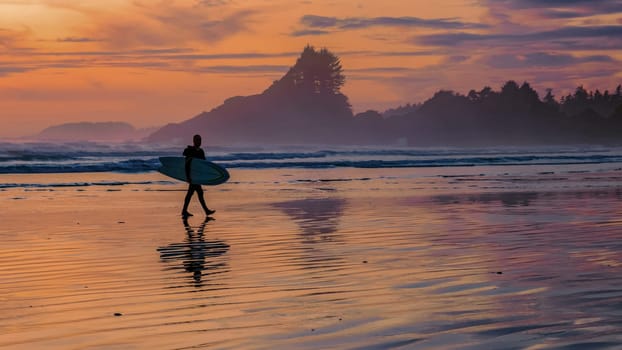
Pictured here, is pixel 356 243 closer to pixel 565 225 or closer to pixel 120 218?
pixel 565 225

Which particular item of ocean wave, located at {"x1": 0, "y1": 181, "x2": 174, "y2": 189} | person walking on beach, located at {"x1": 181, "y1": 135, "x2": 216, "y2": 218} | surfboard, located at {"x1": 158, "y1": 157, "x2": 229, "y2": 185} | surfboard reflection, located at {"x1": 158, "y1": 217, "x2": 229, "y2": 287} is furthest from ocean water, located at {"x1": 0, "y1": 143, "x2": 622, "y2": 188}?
surfboard reflection, located at {"x1": 158, "y1": 217, "x2": 229, "y2": 287}

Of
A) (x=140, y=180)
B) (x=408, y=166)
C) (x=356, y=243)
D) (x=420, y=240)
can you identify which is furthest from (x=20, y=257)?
(x=408, y=166)

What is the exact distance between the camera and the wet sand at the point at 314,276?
7859 millimetres

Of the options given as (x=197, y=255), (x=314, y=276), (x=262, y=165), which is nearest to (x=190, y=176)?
(x=197, y=255)

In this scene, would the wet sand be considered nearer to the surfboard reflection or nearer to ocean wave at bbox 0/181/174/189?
the surfboard reflection

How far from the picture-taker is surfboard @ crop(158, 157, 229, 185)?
23814 mm

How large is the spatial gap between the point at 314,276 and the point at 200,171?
1333 centimetres

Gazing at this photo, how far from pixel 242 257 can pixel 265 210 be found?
30.5 feet

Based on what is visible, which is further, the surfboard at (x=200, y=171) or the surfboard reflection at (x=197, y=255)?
the surfboard at (x=200, y=171)

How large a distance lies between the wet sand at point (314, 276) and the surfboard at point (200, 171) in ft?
3.15

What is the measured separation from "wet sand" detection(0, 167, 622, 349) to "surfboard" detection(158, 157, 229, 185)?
96 cm

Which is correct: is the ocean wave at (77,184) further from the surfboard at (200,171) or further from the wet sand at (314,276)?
the wet sand at (314,276)

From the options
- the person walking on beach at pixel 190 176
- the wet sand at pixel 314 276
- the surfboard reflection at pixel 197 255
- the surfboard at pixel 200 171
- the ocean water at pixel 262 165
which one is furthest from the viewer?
the ocean water at pixel 262 165

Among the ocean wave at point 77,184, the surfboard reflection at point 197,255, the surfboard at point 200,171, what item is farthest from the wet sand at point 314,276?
the ocean wave at point 77,184
